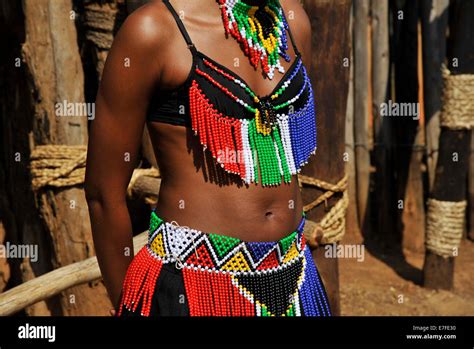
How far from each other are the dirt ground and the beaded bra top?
3930mm

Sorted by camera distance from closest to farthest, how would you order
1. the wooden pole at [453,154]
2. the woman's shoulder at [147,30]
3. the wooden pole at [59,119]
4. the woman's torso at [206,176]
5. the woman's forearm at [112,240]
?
the woman's shoulder at [147,30], the woman's torso at [206,176], the woman's forearm at [112,240], the wooden pole at [59,119], the wooden pole at [453,154]

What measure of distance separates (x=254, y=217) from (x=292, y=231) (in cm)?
18

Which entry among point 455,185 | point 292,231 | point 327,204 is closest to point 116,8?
point 327,204

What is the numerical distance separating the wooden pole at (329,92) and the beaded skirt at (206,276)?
127 cm

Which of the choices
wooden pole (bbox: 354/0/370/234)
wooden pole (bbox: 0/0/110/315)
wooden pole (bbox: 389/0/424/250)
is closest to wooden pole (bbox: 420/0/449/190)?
wooden pole (bbox: 389/0/424/250)

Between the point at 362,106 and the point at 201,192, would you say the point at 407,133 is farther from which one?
the point at 201,192

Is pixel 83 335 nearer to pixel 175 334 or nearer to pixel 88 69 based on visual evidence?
pixel 175 334

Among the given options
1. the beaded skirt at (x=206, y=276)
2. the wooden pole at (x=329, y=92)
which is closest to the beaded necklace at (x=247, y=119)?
the beaded skirt at (x=206, y=276)

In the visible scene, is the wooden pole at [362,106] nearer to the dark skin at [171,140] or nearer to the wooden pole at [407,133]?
the wooden pole at [407,133]

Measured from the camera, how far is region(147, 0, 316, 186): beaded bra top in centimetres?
200

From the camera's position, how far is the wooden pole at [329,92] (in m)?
3.20

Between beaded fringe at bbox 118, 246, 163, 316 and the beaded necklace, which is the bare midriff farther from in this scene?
beaded fringe at bbox 118, 246, 163, 316

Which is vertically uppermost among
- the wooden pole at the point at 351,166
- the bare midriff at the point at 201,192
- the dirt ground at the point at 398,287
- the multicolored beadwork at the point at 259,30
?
the multicolored beadwork at the point at 259,30

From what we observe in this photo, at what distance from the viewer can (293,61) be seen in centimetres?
223
